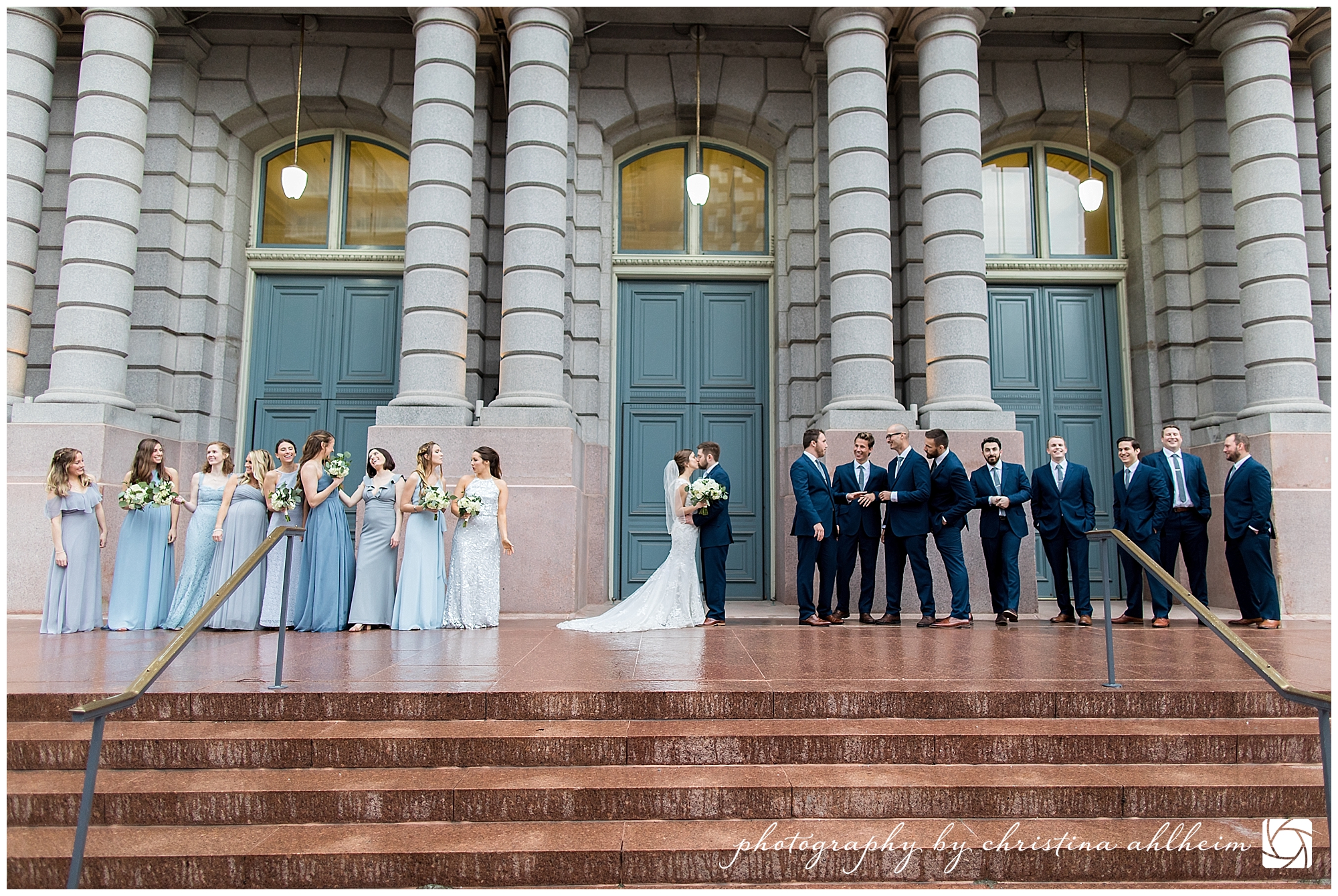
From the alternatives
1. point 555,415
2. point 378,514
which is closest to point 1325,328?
point 555,415

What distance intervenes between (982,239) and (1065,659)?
6937mm

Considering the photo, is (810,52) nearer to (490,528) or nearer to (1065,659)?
(490,528)

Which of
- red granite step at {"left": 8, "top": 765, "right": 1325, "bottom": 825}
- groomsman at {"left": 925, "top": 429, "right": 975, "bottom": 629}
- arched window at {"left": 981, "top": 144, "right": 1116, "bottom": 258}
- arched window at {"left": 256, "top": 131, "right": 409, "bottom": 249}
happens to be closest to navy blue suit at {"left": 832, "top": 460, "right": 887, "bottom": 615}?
groomsman at {"left": 925, "top": 429, "right": 975, "bottom": 629}

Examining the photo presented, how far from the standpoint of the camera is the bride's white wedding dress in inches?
397

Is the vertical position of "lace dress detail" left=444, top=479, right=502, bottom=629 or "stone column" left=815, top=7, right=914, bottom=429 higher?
"stone column" left=815, top=7, right=914, bottom=429

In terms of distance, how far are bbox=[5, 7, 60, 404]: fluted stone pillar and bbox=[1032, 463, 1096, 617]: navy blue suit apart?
44.5 ft

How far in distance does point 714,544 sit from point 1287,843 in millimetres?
6572

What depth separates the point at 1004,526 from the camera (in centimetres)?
1045

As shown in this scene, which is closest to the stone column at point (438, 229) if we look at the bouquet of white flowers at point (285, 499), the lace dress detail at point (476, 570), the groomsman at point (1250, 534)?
the lace dress detail at point (476, 570)

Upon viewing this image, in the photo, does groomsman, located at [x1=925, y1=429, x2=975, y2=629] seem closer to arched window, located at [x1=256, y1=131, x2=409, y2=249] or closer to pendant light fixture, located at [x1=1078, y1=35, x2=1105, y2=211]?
pendant light fixture, located at [x1=1078, y1=35, x2=1105, y2=211]

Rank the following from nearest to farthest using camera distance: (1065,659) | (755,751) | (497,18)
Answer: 1. (755,751)
2. (1065,659)
3. (497,18)

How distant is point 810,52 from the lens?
14078 millimetres

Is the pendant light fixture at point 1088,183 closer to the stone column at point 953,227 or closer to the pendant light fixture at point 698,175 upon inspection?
the stone column at point 953,227

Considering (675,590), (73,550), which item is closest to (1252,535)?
(675,590)
